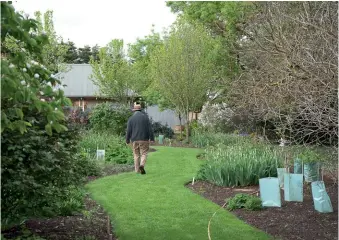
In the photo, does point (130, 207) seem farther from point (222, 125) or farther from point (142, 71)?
point (142, 71)

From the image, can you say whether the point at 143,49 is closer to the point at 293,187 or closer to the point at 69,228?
the point at 293,187

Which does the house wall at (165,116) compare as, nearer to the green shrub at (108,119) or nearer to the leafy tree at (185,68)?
the leafy tree at (185,68)

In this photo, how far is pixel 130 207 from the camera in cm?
773

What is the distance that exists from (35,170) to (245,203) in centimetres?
371

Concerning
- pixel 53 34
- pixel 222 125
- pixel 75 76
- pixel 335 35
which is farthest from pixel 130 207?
pixel 75 76

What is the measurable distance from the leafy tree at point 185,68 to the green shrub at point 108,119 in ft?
8.68

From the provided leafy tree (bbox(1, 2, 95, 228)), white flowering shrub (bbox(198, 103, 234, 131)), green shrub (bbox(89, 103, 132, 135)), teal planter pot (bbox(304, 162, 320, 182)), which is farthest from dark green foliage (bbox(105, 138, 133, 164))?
leafy tree (bbox(1, 2, 95, 228))

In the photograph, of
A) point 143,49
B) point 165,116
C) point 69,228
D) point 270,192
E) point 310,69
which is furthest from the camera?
point 143,49

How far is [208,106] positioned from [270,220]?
17.2m

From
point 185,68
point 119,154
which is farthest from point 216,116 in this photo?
point 119,154

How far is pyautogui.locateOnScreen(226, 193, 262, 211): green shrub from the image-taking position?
742 cm

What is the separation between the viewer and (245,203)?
7.55 m

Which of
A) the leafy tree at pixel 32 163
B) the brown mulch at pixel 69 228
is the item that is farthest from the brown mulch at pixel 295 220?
the leafy tree at pixel 32 163

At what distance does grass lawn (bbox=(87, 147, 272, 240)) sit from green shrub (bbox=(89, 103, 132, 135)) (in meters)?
8.72
